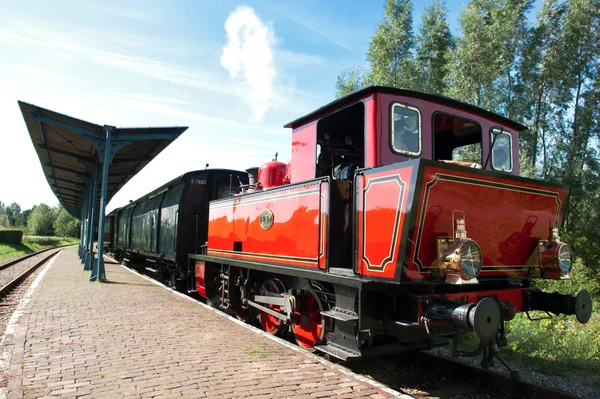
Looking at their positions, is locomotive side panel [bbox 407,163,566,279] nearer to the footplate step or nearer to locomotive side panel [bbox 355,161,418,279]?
locomotive side panel [bbox 355,161,418,279]

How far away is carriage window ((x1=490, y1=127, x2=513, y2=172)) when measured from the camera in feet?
18.1

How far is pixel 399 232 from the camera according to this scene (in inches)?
147

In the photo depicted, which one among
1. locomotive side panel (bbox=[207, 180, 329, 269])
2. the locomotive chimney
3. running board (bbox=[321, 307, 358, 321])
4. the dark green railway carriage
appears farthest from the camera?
the dark green railway carriage

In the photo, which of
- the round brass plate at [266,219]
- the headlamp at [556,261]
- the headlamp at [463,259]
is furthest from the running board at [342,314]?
the headlamp at [556,261]

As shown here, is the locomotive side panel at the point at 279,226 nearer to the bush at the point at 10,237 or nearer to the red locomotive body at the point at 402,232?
the red locomotive body at the point at 402,232

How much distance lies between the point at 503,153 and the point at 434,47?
17513mm

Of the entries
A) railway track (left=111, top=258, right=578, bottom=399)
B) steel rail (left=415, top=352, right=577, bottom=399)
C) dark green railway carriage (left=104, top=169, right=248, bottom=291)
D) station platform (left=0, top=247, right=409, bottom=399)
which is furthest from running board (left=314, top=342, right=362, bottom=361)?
dark green railway carriage (left=104, top=169, right=248, bottom=291)

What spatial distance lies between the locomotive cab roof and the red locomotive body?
0.05 feet

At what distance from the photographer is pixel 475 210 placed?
13.6 feet

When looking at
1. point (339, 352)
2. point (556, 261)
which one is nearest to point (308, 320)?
point (339, 352)

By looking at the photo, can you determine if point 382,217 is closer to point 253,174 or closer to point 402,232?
point 402,232

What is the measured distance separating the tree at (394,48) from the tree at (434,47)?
0.58m

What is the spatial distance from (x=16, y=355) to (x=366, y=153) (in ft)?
14.8

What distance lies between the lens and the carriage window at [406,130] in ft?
15.0
